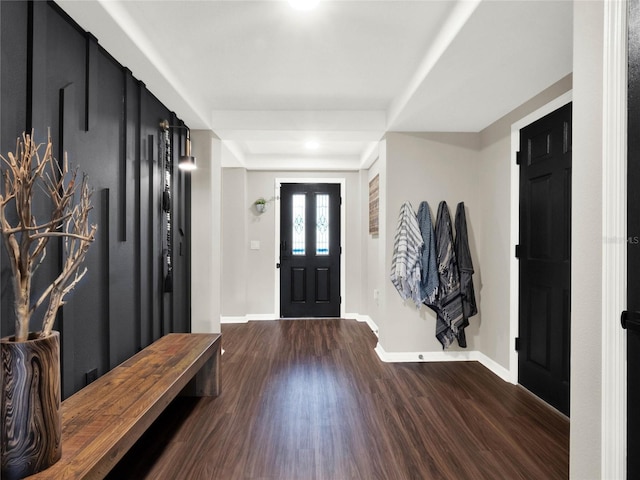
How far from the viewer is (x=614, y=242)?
1147 millimetres

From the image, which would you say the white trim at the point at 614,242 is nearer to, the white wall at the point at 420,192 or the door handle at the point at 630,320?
the door handle at the point at 630,320

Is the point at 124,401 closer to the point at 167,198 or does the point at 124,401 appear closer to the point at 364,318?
the point at 167,198

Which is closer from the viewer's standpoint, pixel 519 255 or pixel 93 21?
pixel 93 21

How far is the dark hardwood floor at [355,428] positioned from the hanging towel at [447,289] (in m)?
0.35

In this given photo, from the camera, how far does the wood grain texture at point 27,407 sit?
117 cm

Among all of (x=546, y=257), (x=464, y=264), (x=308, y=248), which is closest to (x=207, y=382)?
(x=464, y=264)

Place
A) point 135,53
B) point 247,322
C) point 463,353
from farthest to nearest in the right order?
point 247,322 < point 463,353 < point 135,53

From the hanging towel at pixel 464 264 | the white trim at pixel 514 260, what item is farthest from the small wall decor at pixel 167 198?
the white trim at pixel 514 260

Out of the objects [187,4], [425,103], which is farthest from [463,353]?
[187,4]

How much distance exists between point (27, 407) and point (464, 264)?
131 inches

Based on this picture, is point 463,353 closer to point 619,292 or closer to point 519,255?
point 519,255

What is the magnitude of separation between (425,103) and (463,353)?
96.8 inches

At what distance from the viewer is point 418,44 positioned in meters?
2.38

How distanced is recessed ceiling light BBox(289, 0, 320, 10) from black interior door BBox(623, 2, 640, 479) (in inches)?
55.6
